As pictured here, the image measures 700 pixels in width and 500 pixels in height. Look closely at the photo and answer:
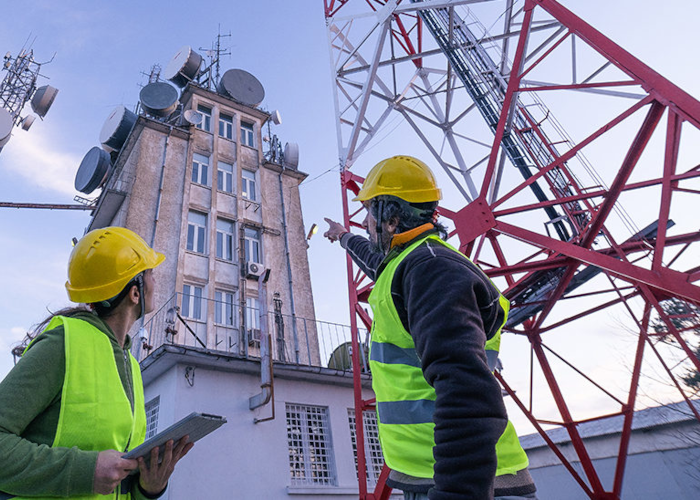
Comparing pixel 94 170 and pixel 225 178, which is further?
pixel 94 170

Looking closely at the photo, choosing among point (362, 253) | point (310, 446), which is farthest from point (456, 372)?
point (310, 446)

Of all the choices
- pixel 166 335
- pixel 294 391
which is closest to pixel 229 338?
pixel 166 335

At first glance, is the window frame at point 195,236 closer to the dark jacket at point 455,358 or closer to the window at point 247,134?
the window at point 247,134

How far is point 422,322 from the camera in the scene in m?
1.49

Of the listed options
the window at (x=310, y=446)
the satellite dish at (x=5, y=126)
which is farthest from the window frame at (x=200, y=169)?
the window at (x=310, y=446)

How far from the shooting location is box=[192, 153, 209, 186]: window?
17688 mm

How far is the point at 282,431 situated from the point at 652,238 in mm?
8354

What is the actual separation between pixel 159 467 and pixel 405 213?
1.65m

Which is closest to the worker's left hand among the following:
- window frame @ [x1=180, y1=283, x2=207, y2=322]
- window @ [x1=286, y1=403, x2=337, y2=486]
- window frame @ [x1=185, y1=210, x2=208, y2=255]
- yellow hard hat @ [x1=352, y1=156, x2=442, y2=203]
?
yellow hard hat @ [x1=352, y1=156, x2=442, y2=203]

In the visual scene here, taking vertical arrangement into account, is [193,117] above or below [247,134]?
below

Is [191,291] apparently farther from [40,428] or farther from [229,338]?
[40,428]

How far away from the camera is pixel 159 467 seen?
1922mm

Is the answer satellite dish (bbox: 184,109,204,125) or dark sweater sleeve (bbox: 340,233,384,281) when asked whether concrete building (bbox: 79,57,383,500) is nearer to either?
satellite dish (bbox: 184,109,204,125)

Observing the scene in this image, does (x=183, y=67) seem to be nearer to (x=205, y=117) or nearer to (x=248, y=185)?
(x=205, y=117)
